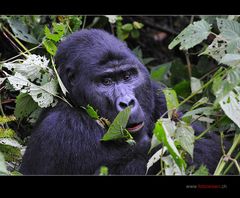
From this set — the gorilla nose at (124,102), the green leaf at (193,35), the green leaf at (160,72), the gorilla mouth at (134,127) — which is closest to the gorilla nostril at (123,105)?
the gorilla nose at (124,102)

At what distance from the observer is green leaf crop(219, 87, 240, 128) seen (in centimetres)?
269

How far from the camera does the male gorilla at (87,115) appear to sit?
3115 mm

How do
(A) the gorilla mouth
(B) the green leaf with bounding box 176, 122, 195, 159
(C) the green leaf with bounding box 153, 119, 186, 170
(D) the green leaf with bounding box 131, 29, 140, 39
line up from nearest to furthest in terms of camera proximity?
(C) the green leaf with bounding box 153, 119, 186, 170 < (B) the green leaf with bounding box 176, 122, 195, 159 < (A) the gorilla mouth < (D) the green leaf with bounding box 131, 29, 140, 39

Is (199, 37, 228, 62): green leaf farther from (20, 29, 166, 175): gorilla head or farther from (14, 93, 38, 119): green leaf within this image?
(14, 93, 38, 119): green leaf

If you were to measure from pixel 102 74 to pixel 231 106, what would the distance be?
80 cm

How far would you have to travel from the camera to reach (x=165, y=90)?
9.23ft

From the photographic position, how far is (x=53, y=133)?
3.16 meters

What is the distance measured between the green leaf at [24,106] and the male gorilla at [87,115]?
0.09 m

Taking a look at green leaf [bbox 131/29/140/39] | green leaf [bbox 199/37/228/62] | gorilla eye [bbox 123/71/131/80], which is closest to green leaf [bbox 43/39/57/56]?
gorilla eye [bbox 123/71/131/80]
